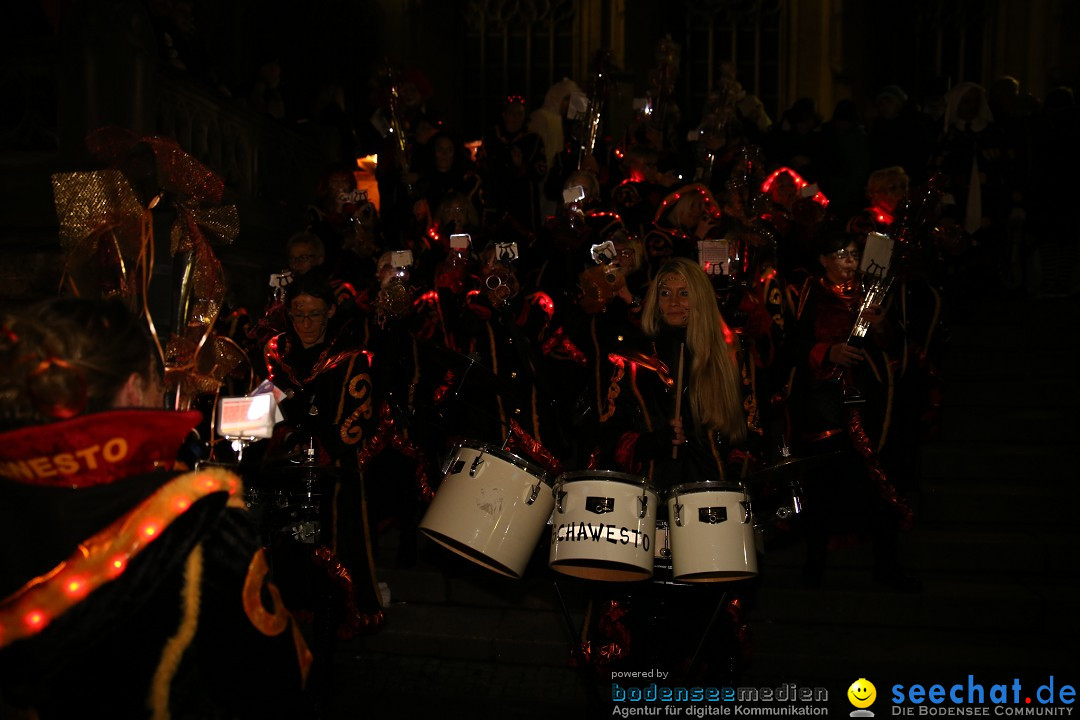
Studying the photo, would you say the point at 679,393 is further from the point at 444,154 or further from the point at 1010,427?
the point at 444,154

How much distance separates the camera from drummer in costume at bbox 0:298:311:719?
69.9 inches

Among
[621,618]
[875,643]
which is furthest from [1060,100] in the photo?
[621,618]

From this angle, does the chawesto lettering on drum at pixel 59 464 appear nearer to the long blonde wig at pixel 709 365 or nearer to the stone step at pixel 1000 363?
the long blonde wig at pixel 709 365

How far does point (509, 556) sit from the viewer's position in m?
3.84

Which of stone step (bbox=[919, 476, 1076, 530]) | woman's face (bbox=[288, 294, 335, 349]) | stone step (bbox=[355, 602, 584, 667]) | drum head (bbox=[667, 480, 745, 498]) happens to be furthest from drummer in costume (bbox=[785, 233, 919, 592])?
woman's face (bbox=[288, 294, 335, 349])

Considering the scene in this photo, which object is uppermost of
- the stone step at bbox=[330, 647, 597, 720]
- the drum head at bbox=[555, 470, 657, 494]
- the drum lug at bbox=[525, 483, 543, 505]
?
the drum head at bbox=[555, 470, 657, 494]

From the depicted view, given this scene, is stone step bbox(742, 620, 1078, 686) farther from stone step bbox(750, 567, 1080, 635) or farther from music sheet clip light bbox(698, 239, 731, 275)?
music sheet clip light bbox(698, 239, 731, 275)

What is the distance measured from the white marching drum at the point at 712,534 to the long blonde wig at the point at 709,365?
2.37 ft

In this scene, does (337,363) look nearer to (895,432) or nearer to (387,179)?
(895,432)

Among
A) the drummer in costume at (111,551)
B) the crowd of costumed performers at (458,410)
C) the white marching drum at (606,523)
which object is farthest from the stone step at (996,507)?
the drummer in costume at (111,551)

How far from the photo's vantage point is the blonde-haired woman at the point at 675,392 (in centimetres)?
443

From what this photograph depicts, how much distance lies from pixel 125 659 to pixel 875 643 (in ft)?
14.5

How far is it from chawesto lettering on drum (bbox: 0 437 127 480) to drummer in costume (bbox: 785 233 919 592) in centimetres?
444

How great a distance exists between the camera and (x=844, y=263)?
5738 mm
